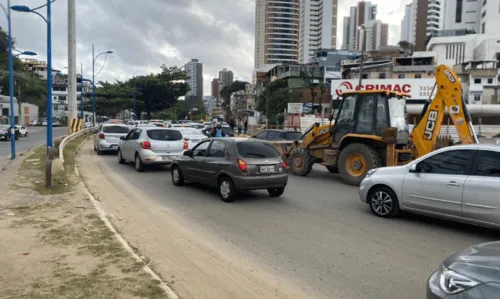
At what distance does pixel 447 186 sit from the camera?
711 cm

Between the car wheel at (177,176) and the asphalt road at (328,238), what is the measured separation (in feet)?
1.81

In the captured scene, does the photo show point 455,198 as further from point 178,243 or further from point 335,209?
point 178,243

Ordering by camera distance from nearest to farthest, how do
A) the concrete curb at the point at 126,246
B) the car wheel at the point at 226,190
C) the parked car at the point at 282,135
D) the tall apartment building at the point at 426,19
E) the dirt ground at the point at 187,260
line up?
the concrete curb at the point at 126,246 < the dirt ground at the point at 187,260 < the car wheel at the point at 226,190 < the parked car at the point at 282,135 < the tall apartment building at the point at 426,19

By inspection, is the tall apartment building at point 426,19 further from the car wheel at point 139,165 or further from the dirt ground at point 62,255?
the dirt ground at point 62,255

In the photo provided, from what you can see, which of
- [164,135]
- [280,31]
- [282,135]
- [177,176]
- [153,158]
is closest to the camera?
[177,176]

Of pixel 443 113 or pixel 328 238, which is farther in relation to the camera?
pixel 443 113

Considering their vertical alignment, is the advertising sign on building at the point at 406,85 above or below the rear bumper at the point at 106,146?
above

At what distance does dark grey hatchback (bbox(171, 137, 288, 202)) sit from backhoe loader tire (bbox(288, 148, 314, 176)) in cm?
406

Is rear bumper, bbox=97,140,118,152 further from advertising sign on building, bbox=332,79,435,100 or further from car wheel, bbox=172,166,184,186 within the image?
advertising sign on building, bbox=332,79,435,100

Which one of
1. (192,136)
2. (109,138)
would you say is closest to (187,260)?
(109,138)

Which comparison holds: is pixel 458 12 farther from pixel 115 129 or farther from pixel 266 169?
pixel 266 169

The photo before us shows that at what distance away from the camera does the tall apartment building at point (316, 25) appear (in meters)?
163

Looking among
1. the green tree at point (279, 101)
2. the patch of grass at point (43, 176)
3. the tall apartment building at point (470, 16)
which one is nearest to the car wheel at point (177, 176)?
the patch of grass at point (43, 176)

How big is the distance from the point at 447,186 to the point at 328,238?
2360mm
